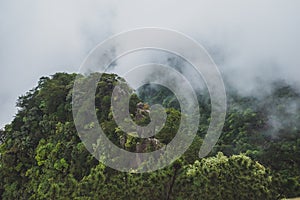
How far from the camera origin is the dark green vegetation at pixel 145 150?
24.9 ft

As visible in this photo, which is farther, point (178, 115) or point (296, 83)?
point (296, 83)

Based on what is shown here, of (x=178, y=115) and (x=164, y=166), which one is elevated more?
(x=178, y=115)

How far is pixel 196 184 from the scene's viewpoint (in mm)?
7531

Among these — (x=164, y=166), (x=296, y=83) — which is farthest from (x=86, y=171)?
(x=296, y=83)

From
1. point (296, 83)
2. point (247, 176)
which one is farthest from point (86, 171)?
point (296, 83)

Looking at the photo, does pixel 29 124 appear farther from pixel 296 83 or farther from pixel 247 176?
pixel 296 83

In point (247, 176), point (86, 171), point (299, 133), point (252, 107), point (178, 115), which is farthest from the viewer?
point (252, 107)

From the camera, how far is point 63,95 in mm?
13695

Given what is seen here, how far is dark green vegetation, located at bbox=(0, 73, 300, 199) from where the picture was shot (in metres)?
7.58

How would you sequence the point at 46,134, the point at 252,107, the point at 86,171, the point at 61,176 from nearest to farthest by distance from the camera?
the point at 86,171, the point at 61,176, the point at 46,134, the point at 252,107

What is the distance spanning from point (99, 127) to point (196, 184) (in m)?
3.98

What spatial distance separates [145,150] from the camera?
8.97 meters

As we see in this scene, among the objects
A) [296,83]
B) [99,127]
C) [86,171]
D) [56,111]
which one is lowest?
[86,171]

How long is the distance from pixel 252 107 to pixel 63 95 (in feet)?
42.9
